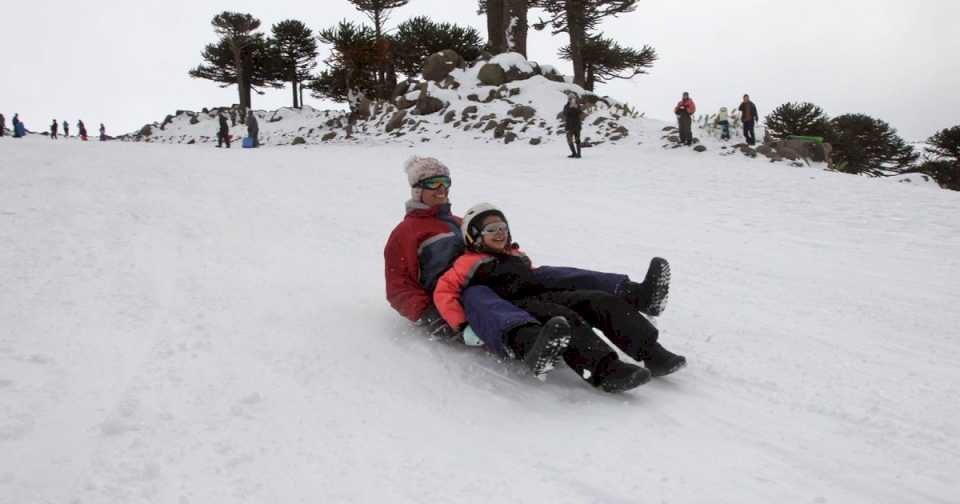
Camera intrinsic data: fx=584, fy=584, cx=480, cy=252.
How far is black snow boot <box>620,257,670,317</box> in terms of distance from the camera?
2.70m

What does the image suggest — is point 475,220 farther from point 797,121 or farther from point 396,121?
point 797,121

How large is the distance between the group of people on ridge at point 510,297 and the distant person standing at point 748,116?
11.4m

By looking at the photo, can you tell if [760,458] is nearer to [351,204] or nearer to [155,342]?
[155,342]

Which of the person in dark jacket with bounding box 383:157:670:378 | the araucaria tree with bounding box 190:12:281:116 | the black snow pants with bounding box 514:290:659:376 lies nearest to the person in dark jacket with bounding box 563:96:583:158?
the person in dark jacket with bounding box 383:157:670:378

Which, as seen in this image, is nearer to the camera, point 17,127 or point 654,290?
point 654,290

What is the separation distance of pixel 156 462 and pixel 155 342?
3.37 ft

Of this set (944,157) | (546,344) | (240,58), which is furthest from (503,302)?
(240,58)

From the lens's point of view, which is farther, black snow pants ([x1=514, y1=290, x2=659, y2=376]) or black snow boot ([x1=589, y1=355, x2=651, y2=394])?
black snow pants ([x1=514, y1=290, x2=659, y2=376])

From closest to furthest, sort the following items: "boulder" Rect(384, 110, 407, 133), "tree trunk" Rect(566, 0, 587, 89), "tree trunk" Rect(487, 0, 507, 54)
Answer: "boulder" Rect(384, 110, 407, 133) < "tree trunk" Rect(566, 0, 587, 89) < "tree trunk" Rect(487, 0, 507, 54)

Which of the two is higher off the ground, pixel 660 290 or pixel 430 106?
pixel 430 106

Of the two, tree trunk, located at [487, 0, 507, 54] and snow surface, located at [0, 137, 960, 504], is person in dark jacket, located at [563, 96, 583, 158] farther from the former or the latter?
tree trunk, located at [487, 0, 507, 54]

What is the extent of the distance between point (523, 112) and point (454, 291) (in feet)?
46.7

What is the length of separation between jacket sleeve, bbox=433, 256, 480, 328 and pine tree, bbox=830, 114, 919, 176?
25.5m

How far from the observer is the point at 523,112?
16.3 metres
